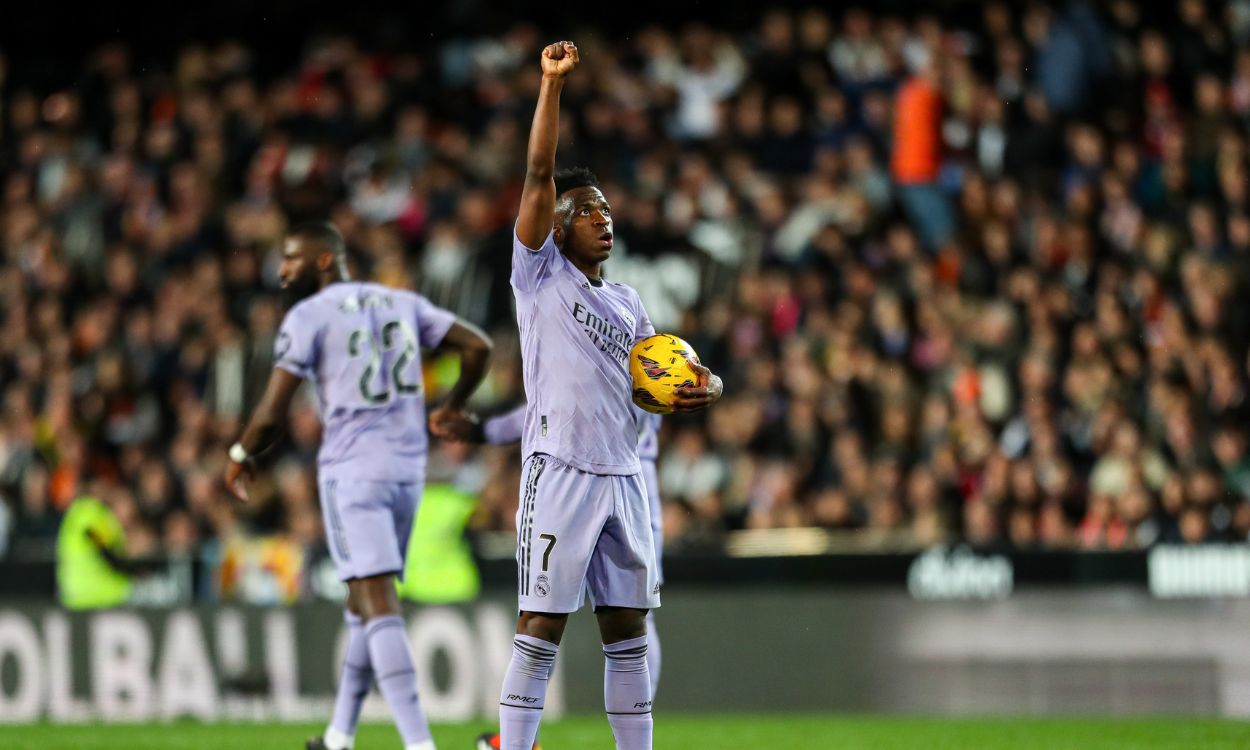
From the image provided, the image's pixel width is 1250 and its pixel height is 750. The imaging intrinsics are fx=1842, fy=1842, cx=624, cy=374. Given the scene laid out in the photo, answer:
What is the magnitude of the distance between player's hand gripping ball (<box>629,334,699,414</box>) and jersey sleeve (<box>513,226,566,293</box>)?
18.2 inches

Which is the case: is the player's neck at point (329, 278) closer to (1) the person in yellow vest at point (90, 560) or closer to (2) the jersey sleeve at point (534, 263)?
(2) the jersey sleeve at point (534, 263)

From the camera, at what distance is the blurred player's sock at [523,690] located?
22.4ft

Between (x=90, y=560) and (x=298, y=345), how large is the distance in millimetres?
6202

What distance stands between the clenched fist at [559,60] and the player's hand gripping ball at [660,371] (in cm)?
114

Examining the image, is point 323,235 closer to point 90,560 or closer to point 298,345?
point 298,345

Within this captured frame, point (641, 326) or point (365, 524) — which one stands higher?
point (641, 326)

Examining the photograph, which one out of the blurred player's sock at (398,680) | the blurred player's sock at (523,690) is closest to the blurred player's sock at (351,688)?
the blurred player's sock at (398,680)

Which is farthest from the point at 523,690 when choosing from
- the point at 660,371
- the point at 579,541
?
the point at 660,371

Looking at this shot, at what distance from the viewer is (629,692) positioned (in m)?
6.95

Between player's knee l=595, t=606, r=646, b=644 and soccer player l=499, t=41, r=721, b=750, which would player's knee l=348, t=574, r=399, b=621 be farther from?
player's knee l=595, t=606, r=646, b=644

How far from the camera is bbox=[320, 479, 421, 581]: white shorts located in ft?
28.1

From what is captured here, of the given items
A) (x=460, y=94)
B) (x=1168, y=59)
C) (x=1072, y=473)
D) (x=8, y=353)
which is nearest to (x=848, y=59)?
(x=1168, y=59)

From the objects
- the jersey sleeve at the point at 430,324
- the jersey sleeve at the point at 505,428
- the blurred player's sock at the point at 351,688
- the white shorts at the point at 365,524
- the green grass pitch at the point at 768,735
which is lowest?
the green grass pitch at the point at 768,735

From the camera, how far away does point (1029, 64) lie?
1766 cm
